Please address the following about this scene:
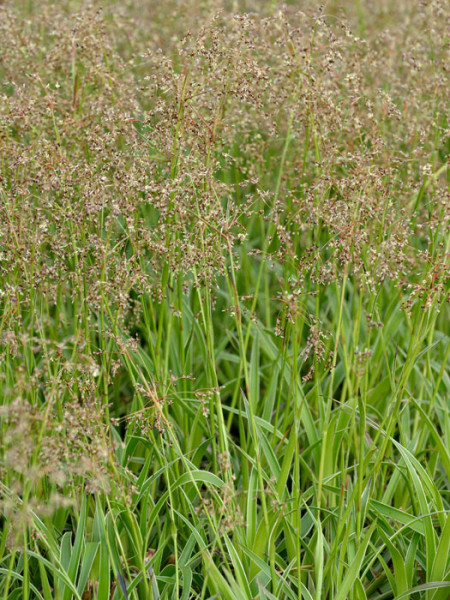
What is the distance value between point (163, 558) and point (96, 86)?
2604 millimetres

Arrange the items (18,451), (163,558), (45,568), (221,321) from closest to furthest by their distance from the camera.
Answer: (18,451) → (45,568) → (163,558) → (221,321)

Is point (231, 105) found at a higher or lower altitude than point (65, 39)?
lower

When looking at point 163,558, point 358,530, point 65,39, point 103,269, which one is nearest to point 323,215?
point 103,269

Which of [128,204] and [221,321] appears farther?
[221,321]

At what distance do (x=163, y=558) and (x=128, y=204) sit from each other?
156 centimetres

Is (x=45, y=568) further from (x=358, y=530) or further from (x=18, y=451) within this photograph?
(x=358, y=530)

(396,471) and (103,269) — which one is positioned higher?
(103,269)

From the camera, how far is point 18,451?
2109mm

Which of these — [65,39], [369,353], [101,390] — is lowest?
[101,390]

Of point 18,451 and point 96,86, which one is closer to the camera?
point 18,451

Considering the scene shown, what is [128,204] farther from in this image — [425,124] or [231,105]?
[425,124]

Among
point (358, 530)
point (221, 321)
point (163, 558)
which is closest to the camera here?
point (358, 530)

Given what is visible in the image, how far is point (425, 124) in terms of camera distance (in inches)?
159

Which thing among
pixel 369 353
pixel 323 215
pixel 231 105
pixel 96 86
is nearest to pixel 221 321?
pixel 231 105
